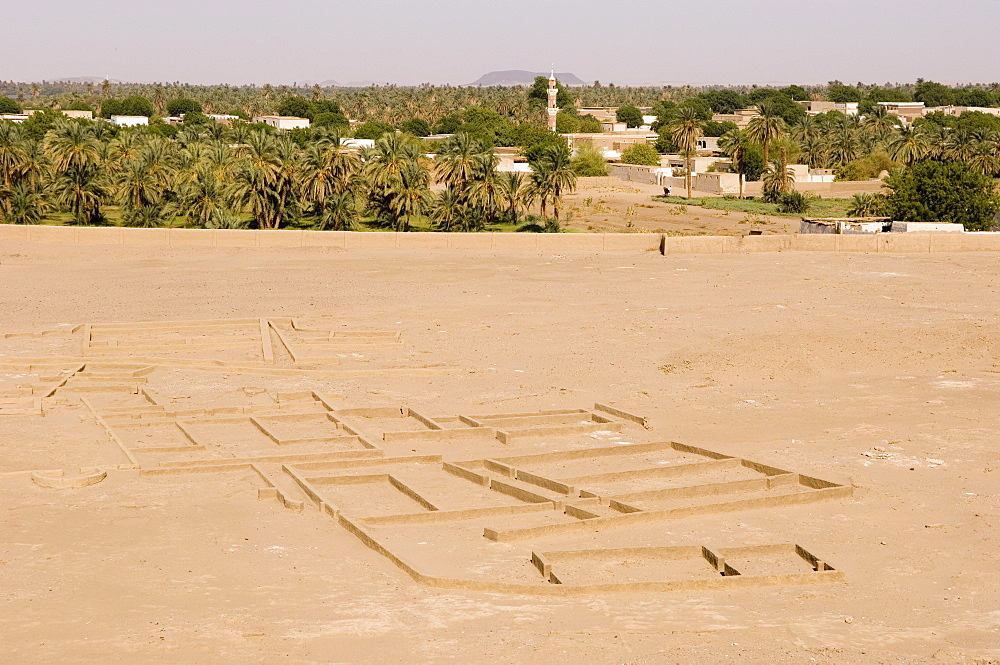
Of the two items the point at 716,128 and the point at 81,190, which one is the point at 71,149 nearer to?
the point at 81,190

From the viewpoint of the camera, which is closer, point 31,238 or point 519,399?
point 519,399

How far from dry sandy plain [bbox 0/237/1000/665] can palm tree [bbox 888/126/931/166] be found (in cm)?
4581

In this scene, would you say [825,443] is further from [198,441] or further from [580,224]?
[580,224]

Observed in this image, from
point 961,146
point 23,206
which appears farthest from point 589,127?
point 23,206

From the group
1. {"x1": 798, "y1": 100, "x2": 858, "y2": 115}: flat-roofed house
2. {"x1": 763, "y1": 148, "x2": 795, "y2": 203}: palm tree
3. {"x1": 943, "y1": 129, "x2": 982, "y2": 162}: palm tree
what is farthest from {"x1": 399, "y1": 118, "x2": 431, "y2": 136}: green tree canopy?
{"x1": 798, "y1": 100, "x2": 858, "y2": 115}: flat-roofed house

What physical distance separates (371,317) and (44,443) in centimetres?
1091

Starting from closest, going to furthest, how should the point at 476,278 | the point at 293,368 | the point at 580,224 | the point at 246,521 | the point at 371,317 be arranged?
the point at 246,521 → the point at 293,368 → the point at 371,317 → the point at 476,278 → the point at 580,224

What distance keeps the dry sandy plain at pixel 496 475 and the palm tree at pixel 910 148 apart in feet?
150

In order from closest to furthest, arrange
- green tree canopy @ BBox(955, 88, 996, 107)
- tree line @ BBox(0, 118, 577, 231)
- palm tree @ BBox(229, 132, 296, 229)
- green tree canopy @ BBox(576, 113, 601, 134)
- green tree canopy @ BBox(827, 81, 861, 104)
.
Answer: palm tree @ BBox(229, 132, 296, 229) → tree line @ BBox(0, 118, 577, 231) → green tree canopy @ BBox(576, 113, 601, 134) → green tree canopy @ BBox(827, 81, 861, 104) → green tree canopy @ BBox(955, 88, 996, 107)

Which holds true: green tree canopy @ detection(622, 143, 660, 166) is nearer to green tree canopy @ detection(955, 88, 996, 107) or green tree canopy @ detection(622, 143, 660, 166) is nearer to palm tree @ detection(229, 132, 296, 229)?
palm tree @ detection(229, 132, 296, 229)

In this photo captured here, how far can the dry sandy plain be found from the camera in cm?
1056

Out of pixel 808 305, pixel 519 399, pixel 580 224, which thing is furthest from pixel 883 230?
pixel 519 399

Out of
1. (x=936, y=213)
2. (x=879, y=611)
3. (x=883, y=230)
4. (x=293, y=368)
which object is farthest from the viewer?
(x=936, y=213)

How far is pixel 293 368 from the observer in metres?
21.5
